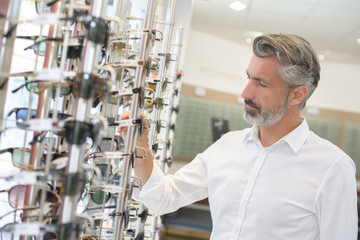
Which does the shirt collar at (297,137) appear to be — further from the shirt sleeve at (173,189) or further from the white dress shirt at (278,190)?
the shirt sleeve at (173,189)

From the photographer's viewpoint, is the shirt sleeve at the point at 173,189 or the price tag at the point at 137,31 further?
the shirt sleeve at the point at 173,189

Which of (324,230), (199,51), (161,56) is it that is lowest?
(324,230)

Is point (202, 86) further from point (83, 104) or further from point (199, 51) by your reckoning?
point (83, 104)

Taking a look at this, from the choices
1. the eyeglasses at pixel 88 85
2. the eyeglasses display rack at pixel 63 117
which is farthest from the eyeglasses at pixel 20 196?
the eyeglasses at pixel 88 85

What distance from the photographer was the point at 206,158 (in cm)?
209

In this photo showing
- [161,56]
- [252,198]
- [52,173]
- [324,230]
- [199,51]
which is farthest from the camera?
[199,51]

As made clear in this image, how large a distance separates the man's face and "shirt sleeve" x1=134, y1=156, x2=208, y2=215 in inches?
17.5

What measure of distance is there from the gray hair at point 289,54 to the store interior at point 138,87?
0.56 m

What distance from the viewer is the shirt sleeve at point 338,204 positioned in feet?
5.29

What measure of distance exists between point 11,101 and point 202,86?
5.94 m

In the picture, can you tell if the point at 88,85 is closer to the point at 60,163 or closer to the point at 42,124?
the point at 42,124

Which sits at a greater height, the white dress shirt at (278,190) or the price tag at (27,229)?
the white dress shirt at (278,190)

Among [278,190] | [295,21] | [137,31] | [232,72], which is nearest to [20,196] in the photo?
[137,31]

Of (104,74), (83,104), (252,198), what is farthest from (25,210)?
(252,198)
